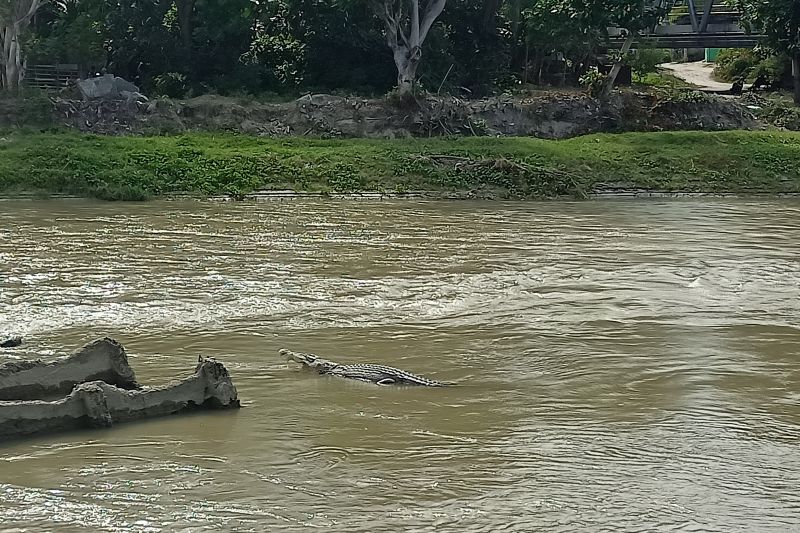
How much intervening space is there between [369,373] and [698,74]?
45066 mm

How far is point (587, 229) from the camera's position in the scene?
18562 millimetres

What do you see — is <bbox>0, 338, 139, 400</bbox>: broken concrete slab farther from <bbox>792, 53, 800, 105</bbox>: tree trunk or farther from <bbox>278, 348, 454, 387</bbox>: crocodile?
<bbox>792, 53, 800, 105</bbox>: tree trunk

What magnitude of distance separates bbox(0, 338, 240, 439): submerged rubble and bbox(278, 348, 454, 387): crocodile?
115 cm

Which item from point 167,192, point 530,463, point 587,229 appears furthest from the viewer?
point 167,192

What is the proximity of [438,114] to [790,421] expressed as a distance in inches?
789

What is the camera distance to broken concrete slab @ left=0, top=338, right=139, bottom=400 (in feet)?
24.2

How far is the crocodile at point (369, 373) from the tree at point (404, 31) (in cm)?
1998

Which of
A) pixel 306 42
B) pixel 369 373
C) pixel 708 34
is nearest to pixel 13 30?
pixel 306 42

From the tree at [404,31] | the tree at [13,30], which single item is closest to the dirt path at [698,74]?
the tree at [404,31]

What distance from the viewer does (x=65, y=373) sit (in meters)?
7.59

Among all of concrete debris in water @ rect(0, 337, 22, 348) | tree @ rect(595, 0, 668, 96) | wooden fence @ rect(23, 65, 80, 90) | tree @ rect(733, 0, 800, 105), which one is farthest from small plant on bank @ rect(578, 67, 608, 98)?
concrete debris in water @ rect(0, 337, 22, 348)

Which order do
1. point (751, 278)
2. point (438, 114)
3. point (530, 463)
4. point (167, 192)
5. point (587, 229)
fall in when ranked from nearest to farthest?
point (530, 463)
point (751, 278)
point (587, 229)
point (167, 192)
point (438, 114)

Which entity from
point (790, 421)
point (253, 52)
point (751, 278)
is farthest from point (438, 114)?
point (790, 421)

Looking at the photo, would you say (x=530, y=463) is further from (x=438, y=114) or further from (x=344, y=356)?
(x=438, y=114)
